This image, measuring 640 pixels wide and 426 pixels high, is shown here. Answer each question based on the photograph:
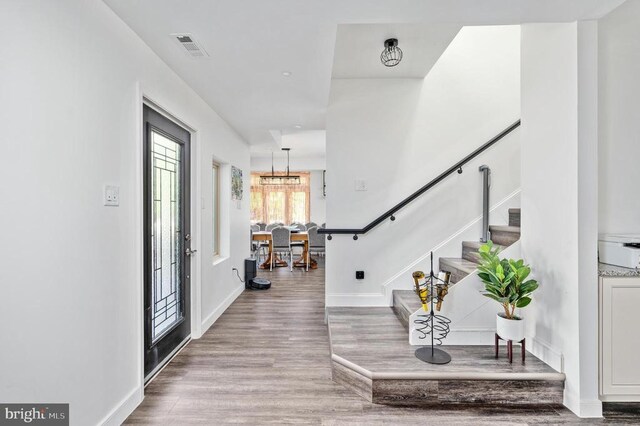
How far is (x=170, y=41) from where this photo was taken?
2.12 m

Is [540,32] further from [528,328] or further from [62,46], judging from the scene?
[62,46]

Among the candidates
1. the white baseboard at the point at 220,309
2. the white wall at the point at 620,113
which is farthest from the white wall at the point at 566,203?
the white baseboard at the point at 220,309

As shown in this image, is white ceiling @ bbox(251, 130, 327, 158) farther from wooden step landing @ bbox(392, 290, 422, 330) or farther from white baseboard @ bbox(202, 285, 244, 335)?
wooden step landing @ bbox(392, 290, 422, 330)

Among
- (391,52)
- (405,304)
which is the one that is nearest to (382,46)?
(391,52)

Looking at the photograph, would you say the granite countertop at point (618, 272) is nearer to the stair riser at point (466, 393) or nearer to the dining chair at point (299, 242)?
the stair riser at point (466, 393)

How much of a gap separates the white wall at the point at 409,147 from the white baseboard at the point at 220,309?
4.30 ft

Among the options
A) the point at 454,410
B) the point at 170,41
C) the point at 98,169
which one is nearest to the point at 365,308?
the point at 454,410

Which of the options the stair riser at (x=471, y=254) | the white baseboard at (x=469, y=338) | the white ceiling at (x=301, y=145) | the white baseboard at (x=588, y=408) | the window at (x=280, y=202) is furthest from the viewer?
the window at (x=280, y=202)

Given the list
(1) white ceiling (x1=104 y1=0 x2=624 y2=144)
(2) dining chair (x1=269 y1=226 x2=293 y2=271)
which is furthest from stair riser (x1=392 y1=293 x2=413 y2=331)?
(2) dining chair (x1=269 y1=226 x2=293 y2=271)

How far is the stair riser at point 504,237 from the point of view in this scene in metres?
2.89

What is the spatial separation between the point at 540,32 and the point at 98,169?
2.98 m

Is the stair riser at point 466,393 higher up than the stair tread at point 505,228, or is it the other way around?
the stair tread at point 505,228

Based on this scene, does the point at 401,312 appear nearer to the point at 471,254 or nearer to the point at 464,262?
the point at 464,262

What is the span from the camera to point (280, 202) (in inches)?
382
